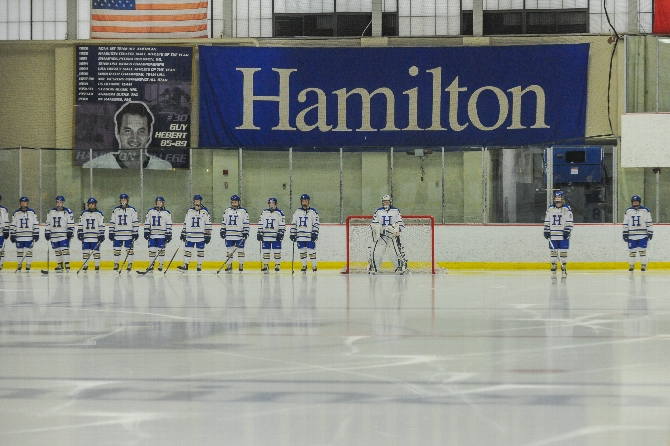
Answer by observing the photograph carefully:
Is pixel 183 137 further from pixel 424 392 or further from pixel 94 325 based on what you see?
pixel 424 392

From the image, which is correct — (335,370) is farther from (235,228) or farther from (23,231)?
(23,231)

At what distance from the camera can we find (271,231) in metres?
20.7

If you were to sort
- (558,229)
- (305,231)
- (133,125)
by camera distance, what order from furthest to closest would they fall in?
1. (133,125)
2. (305,231)
3. (558,229)

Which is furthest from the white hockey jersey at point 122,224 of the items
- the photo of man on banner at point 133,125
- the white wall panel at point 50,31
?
the white wall panel at point 50,31

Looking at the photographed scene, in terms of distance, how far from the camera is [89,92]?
939 inches

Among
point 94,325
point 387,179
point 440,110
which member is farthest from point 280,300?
point 440,110

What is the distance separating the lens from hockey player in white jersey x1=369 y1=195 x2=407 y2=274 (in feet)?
65.7

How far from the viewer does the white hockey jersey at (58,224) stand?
69.2ft

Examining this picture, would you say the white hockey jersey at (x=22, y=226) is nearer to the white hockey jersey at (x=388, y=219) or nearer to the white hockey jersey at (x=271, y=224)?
the white hockey jersey at (x=271, y=224)

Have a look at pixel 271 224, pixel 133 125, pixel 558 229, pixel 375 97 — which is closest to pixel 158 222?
pixel 271 224

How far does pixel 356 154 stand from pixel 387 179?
0.94 metres

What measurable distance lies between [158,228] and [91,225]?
1.55 metres

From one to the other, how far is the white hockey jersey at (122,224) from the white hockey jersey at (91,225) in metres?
0.38

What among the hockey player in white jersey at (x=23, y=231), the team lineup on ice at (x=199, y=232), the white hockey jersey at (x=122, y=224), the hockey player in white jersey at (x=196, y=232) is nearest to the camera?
the team lineup on ice at (x=199, y=232)
